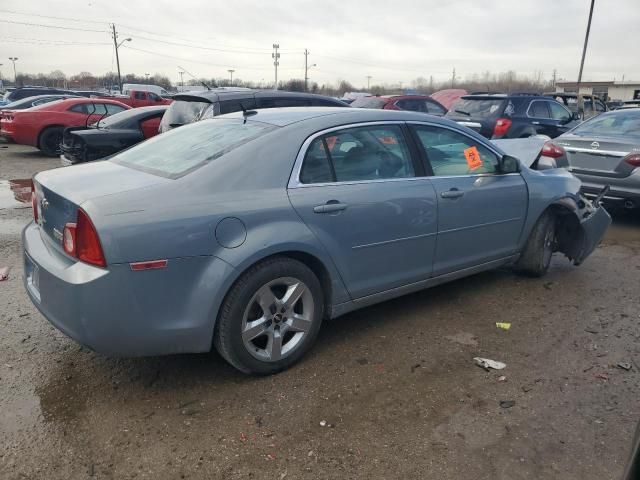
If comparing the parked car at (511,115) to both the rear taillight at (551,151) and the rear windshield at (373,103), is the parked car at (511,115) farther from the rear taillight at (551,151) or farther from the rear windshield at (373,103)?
the rear taillight at (551,151)

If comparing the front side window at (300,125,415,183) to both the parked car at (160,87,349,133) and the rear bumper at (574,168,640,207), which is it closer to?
the parked car at (160,87,349,133)

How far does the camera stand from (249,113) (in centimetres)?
369

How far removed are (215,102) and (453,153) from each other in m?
3.86

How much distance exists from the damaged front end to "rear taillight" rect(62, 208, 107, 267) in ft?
12.8

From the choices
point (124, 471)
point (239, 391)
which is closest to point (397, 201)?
point (239, 391)

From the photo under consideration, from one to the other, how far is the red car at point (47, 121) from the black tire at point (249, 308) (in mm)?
11100

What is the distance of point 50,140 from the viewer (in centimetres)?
1284

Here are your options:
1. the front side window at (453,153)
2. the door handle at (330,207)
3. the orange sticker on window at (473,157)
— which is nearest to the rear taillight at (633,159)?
the front side window at (453,153)

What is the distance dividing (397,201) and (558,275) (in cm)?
Answer: 244

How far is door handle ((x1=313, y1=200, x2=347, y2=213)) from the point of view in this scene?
10.2ft

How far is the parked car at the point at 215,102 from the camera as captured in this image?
22.3 feet

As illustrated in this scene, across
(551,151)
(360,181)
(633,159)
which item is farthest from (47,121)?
(633,159)

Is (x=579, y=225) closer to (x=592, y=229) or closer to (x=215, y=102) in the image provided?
(x=592, y=229)

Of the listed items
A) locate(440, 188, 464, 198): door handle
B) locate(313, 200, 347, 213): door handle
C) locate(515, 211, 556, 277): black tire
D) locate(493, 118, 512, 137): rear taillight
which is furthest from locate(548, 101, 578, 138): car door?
locate(313, 200, 347, 213): door handle
